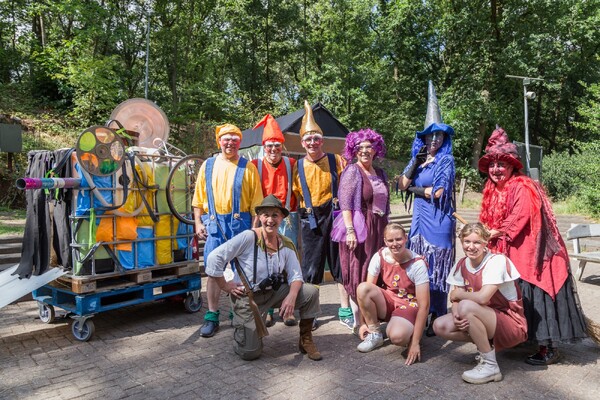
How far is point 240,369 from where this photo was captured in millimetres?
3258

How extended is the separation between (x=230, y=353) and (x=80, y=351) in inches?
48.9

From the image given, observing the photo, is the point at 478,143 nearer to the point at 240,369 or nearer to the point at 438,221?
the point at 438,221

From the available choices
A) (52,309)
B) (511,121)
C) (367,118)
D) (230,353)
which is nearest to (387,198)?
(230,353)

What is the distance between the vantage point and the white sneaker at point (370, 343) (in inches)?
142

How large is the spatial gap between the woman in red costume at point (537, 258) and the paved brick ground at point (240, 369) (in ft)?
0.91

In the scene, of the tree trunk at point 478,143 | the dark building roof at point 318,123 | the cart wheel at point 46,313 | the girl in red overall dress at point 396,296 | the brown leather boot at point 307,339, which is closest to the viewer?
the girl in red overall dress at point 396,296

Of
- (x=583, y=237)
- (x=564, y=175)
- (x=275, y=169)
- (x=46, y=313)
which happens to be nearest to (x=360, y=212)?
(x=275, y=169)

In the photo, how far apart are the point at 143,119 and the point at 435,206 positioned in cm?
352

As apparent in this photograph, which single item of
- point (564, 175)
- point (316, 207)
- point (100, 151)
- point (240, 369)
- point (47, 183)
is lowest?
point (240, 369)

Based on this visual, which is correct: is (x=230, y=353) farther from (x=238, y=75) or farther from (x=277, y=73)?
(x=277, y=73)

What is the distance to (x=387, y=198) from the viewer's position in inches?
159

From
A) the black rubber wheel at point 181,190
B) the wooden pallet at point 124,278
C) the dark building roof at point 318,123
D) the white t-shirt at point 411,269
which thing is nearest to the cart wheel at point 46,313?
the wooden pallet at point 124,278

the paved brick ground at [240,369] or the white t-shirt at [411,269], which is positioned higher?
the white t-shirt at [411,269]

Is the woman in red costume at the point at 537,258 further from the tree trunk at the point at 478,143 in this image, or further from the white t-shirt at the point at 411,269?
the tree trunk at the point at 478,143
